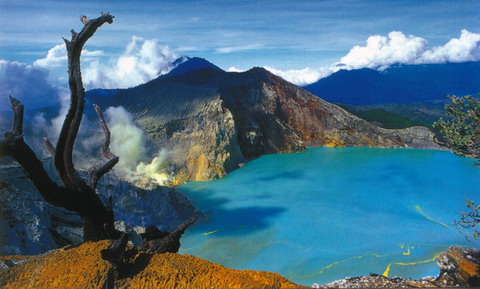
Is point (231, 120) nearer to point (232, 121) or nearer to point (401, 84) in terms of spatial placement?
point (232, 121)

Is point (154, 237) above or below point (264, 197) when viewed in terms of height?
above

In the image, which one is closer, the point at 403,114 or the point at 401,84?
the point at 401,84

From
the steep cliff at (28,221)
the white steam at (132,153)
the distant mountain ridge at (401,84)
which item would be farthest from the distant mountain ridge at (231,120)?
the steep cliff at (28,221)

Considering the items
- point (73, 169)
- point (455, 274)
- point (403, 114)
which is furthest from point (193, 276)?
point (403, 114)

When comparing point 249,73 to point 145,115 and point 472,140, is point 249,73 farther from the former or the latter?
point 472,140

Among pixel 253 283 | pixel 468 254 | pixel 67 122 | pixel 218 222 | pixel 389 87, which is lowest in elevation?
pixel 218 222

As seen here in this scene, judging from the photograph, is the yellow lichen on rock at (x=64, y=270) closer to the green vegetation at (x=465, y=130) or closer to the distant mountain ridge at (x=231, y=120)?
the green vegetation at (x=465, y=130)

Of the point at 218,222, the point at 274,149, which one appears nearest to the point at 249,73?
the point at 274,149
